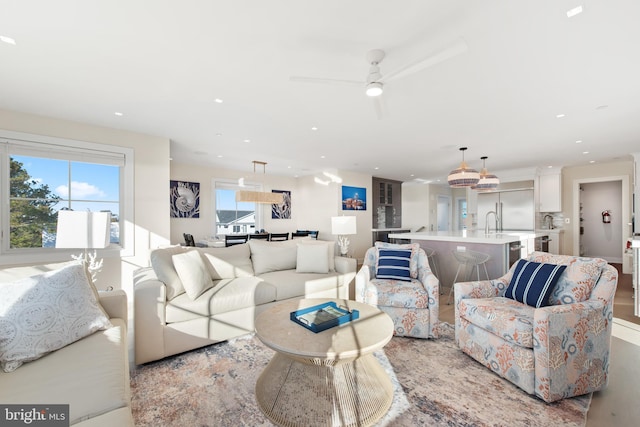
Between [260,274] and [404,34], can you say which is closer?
[404,34]

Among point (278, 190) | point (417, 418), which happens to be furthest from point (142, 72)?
point (278, 190)

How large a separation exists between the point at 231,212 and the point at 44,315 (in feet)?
19.4

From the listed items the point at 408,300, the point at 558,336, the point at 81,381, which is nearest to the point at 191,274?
the point at 81,381

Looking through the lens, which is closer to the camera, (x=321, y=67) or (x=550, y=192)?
(x=321, y=67)

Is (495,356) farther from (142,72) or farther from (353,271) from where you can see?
(142,72)

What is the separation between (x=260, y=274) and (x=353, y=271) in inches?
48.4

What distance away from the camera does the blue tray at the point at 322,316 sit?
1.79 metres

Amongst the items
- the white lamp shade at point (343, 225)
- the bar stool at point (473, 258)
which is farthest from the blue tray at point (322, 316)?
the bar stool at point (473, 258)

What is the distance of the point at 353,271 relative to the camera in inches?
147

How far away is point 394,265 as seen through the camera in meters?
3.17

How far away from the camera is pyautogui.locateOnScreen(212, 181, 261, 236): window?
7.06 m

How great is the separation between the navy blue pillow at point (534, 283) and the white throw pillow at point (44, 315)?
3048mm
